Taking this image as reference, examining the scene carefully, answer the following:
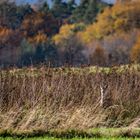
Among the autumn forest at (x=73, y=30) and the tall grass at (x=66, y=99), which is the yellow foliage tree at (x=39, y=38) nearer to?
the autumn forest at (x=73, y=30)

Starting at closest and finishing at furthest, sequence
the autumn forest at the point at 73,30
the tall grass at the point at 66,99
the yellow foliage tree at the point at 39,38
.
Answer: the tall grass at the point at 66,99
the autumn forest at the point at 73,30
the yellow foliage tree at the point at 39,38

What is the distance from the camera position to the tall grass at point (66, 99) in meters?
14.1

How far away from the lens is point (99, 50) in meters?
80.1

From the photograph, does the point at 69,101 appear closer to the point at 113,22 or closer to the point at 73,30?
the point at 113,22

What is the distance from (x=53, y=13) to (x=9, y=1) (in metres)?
11.0

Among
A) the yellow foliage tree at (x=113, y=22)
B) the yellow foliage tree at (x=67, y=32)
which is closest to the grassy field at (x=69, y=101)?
the yellow foliage tree at (x=67, y=32)

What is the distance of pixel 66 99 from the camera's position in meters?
16.0

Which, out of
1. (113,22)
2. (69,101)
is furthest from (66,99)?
(113,22)

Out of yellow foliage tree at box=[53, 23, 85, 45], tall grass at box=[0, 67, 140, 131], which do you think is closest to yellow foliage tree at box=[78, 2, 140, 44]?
yellow foliage tree at box=[53, 23, 85, 45]

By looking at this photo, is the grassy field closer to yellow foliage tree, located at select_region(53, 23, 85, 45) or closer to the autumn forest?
the autumn forest

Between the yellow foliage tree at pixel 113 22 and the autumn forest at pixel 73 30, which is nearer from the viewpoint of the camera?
the autumn forest at pixel 73 30

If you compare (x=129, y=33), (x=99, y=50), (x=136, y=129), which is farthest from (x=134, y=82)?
(x=129, y=33)

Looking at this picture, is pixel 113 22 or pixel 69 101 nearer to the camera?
pixel 69 101

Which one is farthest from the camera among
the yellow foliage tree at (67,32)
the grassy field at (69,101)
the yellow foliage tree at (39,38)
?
the yellow foliage tree at (67,32)
